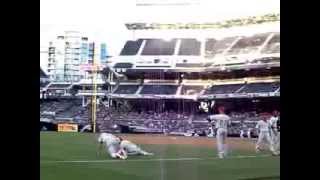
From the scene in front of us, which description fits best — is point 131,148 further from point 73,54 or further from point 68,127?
point 73,54

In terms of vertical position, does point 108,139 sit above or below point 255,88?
below

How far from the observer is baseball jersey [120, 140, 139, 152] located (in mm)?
3512

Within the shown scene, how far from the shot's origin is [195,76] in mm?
3516

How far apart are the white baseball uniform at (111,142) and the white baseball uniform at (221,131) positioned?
709 millimetres

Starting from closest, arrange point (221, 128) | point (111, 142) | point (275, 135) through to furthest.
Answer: point (275, 135) < point (111, 142) < point (221, 128)

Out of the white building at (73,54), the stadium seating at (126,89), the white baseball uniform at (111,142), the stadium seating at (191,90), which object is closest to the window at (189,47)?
the stadium seating at (191,90)

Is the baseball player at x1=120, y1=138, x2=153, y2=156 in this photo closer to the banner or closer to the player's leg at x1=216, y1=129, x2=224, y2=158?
the banner

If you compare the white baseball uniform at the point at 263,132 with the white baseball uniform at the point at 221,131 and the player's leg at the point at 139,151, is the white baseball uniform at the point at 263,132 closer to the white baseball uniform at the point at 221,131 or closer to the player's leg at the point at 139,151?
the white baseball uniform at the point at 221,131

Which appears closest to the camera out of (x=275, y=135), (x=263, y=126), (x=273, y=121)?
(x=275, y=135)

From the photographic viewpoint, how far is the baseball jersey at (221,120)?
3602mm

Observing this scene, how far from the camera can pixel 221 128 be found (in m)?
3.60

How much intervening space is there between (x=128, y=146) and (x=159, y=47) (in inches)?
29.4

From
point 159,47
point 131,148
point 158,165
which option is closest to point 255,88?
point 159,47
